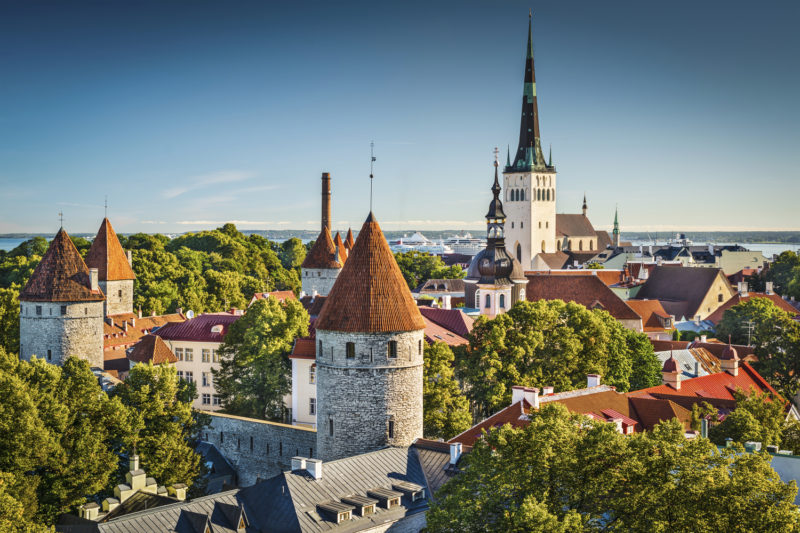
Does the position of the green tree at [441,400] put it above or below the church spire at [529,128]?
below

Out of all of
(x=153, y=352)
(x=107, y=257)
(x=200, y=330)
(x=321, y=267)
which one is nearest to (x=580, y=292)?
(x=321, y=267)

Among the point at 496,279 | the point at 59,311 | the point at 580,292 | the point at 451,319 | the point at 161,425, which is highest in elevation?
the point at 496,279

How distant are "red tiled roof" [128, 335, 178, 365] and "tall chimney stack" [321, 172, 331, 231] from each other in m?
27.3

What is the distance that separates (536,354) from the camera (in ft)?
134

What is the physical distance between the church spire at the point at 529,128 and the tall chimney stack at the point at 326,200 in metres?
39.0

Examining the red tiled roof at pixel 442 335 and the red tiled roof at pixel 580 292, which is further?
the red tiled roof at pixel 580 292

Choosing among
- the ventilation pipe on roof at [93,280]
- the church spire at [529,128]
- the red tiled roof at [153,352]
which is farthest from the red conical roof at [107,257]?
the church spire at [529,128]

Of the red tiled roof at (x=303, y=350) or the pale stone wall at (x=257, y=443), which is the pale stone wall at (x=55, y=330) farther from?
the red tiled roof at (x=303, y=350)

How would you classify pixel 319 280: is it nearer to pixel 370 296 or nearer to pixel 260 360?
pixel 260 360

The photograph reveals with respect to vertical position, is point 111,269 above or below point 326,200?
below

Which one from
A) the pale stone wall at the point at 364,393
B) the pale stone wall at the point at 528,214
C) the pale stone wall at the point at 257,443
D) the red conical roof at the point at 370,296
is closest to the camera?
the pale stone wall at the point at 364,393

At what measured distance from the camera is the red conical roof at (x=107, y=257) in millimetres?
58375

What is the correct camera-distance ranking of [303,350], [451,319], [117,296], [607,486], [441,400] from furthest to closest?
1. [117,296]
2. [451,319]
3. [303,350]
4. [441,400]
5. [607,486]

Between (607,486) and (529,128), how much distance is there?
93.3 meters
